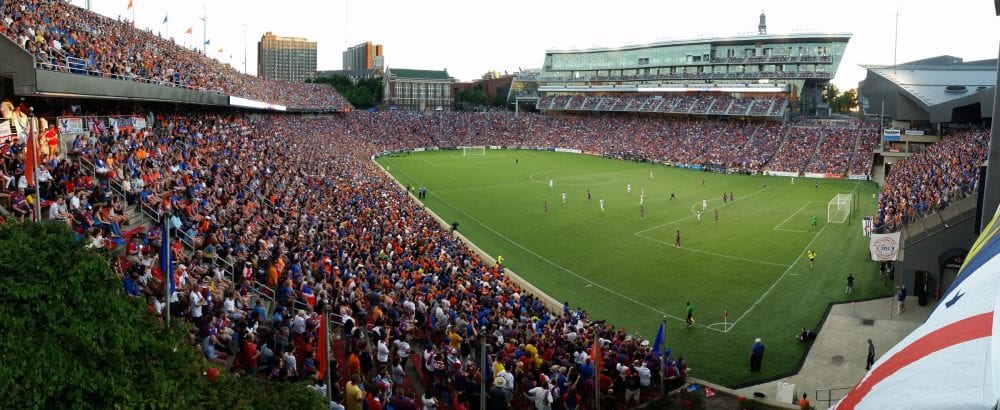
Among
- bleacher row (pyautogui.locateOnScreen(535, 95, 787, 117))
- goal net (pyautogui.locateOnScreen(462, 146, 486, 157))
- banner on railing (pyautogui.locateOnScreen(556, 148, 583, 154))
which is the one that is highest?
bleacher row (pyautogui.locateOnScreen(535, 95, 787, 117))

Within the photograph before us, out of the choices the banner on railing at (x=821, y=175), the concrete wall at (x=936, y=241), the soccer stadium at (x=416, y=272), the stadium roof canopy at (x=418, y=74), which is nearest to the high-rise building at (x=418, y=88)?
the stadium roof canopy at (x=418, y=74)

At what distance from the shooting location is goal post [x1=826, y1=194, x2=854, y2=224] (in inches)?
1716

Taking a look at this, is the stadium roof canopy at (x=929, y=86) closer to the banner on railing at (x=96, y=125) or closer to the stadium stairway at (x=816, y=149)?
the stadium stairway at (x=816, y=149)

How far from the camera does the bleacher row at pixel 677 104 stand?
93188 mm

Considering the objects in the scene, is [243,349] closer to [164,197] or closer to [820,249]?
[164,197]

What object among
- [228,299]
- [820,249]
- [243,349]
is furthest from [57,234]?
[820,249]

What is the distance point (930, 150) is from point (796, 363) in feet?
121

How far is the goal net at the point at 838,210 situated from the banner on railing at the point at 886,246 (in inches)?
819

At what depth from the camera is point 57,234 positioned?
719cm

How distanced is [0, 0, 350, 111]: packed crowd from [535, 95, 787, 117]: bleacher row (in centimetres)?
7181

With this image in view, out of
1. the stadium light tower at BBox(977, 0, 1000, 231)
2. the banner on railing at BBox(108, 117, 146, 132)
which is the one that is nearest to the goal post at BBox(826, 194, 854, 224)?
the stadium light tower at BBox(977, 0, 1000, 231)

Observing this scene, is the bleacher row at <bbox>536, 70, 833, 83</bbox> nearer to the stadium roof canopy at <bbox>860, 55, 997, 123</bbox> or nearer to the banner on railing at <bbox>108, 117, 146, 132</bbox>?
the stadium roof canopy at <bbox>860, 55, 997, 123</bbox>

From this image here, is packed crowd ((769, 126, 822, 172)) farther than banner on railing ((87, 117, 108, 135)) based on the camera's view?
Yes

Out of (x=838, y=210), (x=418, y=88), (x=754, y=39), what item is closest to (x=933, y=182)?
(x=838, y=210)
